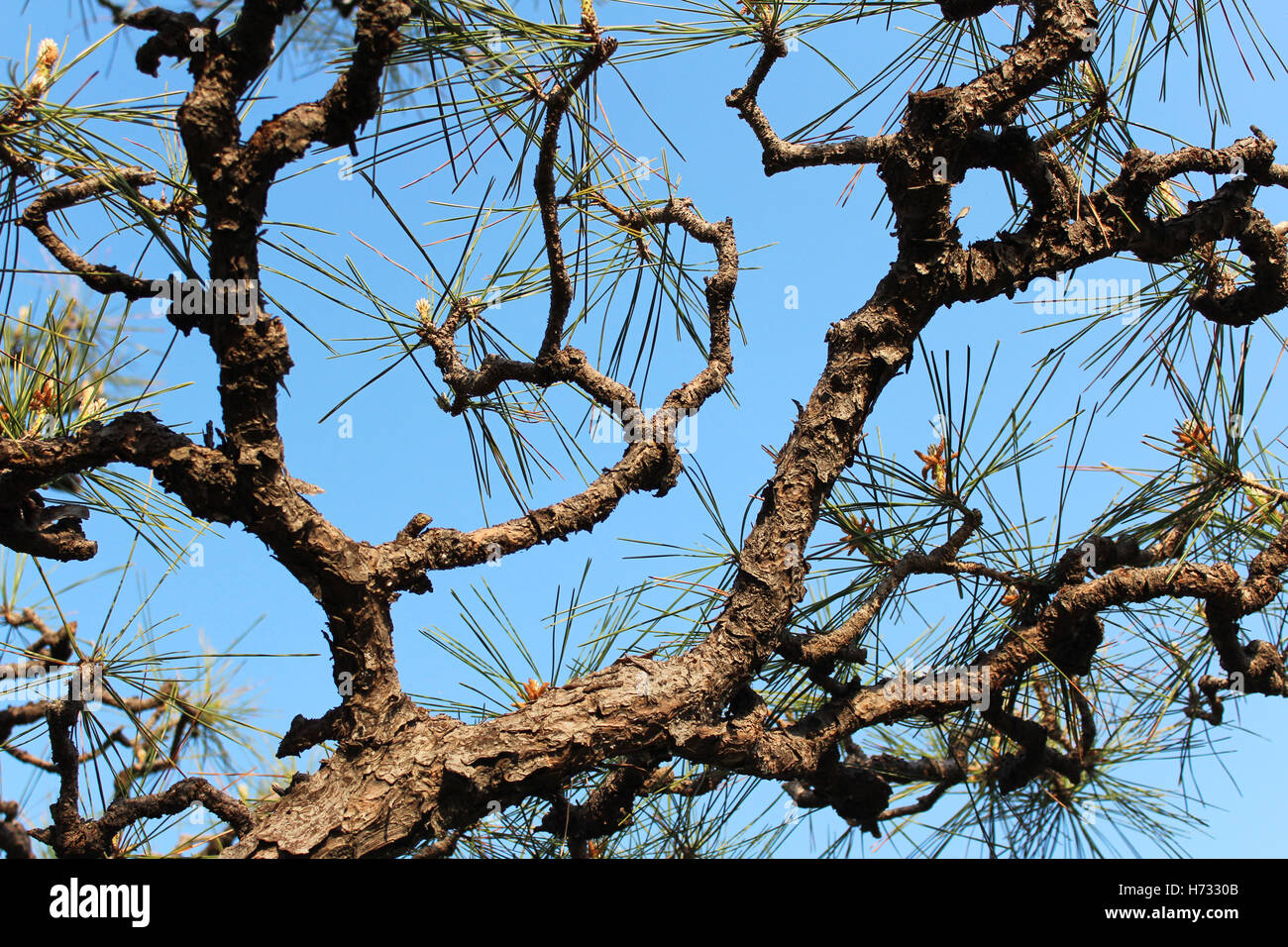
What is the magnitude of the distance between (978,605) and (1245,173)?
0.80 meters

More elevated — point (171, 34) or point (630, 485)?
point (171, 34)

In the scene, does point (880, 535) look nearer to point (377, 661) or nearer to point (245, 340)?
point (377, 661)

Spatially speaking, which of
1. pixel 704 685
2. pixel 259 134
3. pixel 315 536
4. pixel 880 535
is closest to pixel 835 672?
pixel 880 535

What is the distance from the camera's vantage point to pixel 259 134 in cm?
95

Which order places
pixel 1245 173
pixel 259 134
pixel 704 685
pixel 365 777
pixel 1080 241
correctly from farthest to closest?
pixel 1245 173 → pixel 1080 241 → pixel 704 685 → pixel 365 777 → pixel 259 134

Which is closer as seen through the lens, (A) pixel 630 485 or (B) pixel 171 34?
(B) pixel 171 34

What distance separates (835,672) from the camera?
1.45 m

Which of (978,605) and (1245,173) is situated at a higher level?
(1245,173)

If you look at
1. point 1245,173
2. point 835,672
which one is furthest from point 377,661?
point 1245,173

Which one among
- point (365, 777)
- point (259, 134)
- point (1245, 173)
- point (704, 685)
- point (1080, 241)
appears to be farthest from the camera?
point (1245, 173)

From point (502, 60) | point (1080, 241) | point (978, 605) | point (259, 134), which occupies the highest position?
point (502, 60)
